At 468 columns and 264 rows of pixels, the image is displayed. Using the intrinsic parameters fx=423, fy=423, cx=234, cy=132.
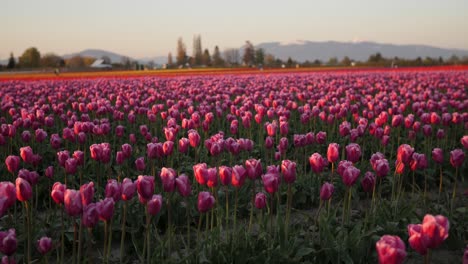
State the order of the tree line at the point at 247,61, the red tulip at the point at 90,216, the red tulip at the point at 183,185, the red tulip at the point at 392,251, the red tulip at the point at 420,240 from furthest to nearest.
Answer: the tree line at the point at 247,61
the red tulip at the point at 183,185
the red tulip at the point at 90,216
the red tulip at the point at 420,240
the red tulip at the point at 392,251

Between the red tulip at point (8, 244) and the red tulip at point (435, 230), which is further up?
the red tulip at point (435, 230)

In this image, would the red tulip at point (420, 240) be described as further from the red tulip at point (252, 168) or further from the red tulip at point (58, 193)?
the red tulip at point (58, 193)

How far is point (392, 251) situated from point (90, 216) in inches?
77.0

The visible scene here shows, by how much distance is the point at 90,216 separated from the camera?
9.59 feet

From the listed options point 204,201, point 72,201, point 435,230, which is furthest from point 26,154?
point 435,230

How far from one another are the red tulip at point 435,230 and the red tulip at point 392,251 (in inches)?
7.1

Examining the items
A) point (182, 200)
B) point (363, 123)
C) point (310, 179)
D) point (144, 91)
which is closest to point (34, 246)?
point (182, 200)

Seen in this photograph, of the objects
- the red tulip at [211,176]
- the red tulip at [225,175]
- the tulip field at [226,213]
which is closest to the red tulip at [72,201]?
the tulip field at [226,213]

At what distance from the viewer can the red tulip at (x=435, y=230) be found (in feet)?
7.70

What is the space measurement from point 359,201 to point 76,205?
4225 millimetres

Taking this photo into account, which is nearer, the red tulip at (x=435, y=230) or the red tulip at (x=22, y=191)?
the red tulip at (x=435, y=230)

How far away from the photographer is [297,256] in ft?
12.2

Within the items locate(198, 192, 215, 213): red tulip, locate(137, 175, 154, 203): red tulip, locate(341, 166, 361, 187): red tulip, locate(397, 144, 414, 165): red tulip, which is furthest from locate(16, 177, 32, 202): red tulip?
locate(397, 144, 414, 165): red tulip

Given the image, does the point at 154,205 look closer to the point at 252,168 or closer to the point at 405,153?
the point at 252,168
